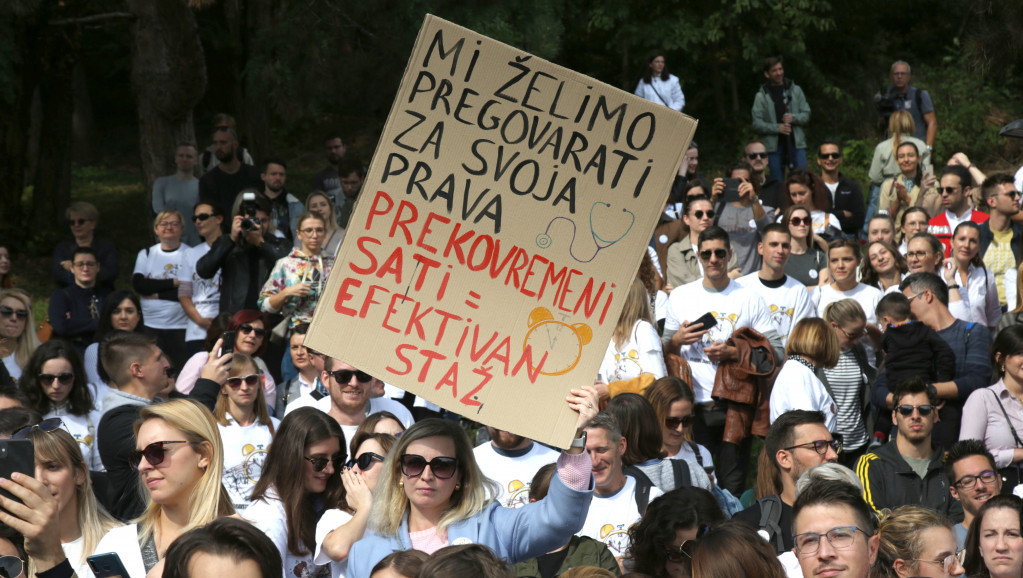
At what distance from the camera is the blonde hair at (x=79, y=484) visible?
14.5ft

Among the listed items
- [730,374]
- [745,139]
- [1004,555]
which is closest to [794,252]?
[730,374]

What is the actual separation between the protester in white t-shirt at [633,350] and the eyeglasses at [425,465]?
10.2ft

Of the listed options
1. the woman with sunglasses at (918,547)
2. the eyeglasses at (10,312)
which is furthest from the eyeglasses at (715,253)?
the eyeglasses at (10,312)

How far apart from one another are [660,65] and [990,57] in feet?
27.1

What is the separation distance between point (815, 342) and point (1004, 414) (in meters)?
1.17

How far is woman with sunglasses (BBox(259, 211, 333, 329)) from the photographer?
8.53 m

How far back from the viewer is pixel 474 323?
4.43 meters

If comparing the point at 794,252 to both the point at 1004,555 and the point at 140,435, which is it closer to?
the point at 1004,555

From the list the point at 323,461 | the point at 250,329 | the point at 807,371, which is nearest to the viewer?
the point at 323,461

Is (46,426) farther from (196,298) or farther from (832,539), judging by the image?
(196,298)

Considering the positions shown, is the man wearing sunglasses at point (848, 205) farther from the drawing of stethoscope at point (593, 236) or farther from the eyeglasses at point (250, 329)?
the drawing of stethoscope at point (593, 236)

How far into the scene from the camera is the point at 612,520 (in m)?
5.56

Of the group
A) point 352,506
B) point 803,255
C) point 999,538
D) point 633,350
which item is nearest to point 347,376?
point 352,506

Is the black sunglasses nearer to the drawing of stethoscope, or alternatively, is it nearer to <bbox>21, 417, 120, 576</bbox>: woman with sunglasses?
<bbox>21, 417, 120, 576</bbox>: woman with sunglasses
